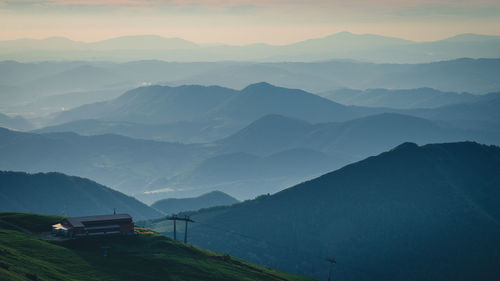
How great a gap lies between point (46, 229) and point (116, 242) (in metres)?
18.9

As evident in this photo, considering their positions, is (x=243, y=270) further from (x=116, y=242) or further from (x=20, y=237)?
(x=20, y=237)

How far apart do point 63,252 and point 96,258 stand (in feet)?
20.3

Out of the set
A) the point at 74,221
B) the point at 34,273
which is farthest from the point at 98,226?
the point at 34,273

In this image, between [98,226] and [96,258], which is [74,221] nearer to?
[98,226]

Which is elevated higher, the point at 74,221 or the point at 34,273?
the point at 74,221

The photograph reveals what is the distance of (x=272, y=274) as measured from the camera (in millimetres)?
168250

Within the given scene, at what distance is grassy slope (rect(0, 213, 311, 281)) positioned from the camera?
116250 millimetres

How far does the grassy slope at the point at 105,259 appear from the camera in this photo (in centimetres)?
11625

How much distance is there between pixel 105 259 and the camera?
132375 mm

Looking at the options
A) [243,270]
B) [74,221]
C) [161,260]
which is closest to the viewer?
[161,260]

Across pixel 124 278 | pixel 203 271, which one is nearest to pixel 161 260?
pixel 203 271

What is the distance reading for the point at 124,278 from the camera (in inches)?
4838

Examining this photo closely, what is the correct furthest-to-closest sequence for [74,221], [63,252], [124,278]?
[74,221] < [63,252] < [124,278]

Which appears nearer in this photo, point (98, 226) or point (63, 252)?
point (63, 252)
